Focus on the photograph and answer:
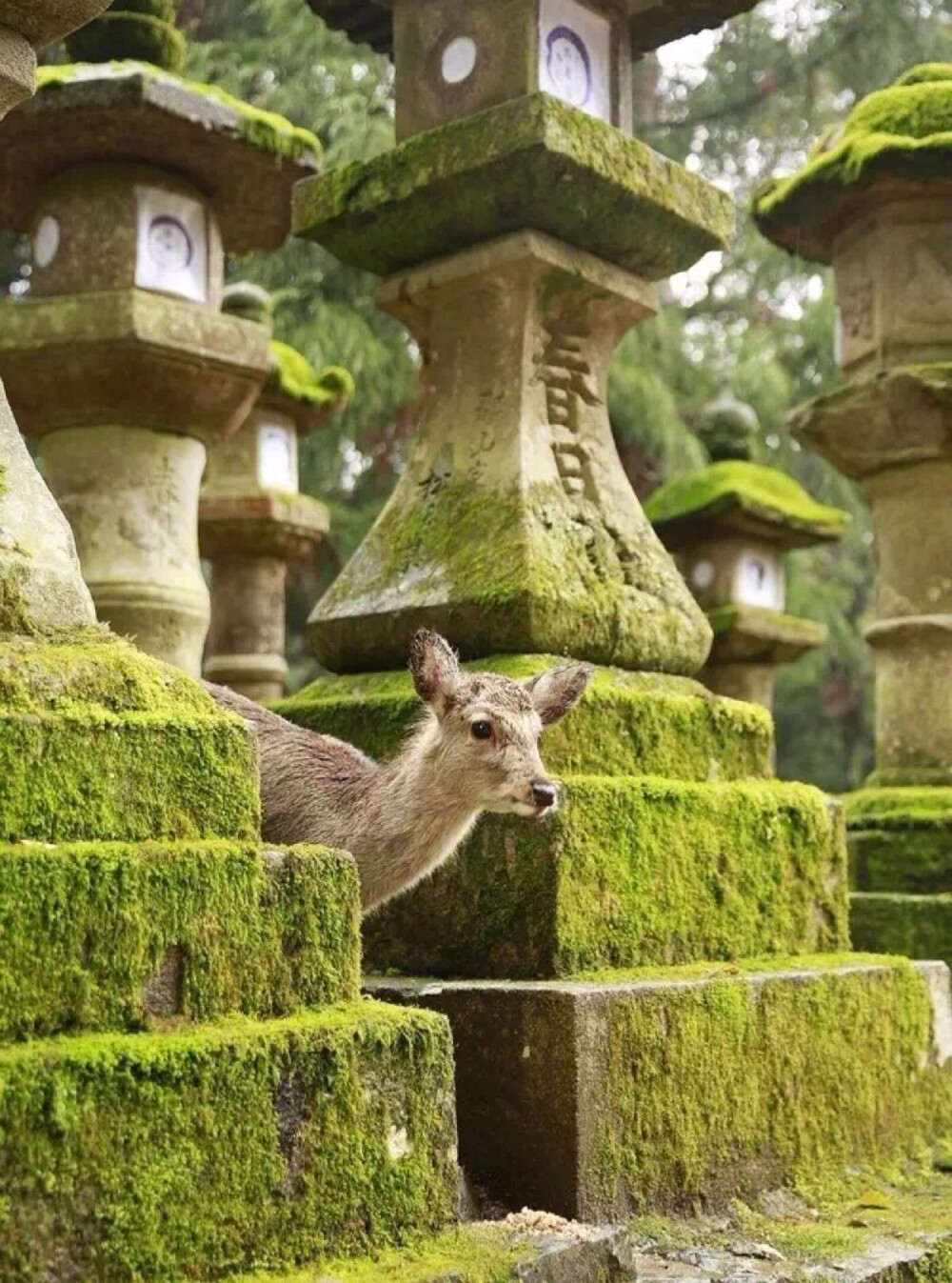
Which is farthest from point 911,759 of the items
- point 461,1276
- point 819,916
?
point 461,1276

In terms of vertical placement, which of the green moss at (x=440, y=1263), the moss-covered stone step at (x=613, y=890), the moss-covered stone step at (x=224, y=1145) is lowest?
the green moss at (x=440, y=1263)

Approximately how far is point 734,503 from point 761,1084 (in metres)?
6.87

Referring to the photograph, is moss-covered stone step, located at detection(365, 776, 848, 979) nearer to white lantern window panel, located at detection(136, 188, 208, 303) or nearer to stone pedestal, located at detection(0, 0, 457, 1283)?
stone pedestal, located at detection(0, 0, 457, 1283)

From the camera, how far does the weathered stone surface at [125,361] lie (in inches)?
251

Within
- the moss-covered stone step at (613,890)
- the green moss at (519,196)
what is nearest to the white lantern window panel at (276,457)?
the green moss at (519,196)

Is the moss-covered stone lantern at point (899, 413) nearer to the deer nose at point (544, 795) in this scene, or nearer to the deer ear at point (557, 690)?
the deer ear at point (557, 690)

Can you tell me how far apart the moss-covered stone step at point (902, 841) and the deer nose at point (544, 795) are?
150 inches

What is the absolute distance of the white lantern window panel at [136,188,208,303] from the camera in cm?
657

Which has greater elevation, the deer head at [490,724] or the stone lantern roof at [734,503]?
A: the stone lantern roof at [734,503]

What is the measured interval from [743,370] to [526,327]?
12117 millimetres

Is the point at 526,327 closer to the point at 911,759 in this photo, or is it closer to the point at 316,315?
the point at 911,759

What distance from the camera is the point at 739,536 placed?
429 inches

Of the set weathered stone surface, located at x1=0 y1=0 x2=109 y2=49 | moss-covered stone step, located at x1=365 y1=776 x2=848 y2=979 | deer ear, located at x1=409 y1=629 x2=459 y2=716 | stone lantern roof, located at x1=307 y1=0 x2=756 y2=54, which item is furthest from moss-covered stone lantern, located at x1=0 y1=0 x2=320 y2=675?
weathered stone surface, located at x1=0 y1=0 x2=109 y2=49

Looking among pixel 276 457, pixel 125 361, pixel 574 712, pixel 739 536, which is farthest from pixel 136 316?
pixel 739 536
